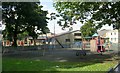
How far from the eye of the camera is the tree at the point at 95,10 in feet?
57.7

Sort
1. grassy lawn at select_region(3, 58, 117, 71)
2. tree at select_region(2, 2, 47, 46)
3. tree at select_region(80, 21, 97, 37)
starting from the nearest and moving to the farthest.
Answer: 1. grassy lawn at select_region(3, 58, 117, 71)
2. tree at select_region(80, 21, 97, 37)
3. tree at select_region(2, 2, 47, 46)

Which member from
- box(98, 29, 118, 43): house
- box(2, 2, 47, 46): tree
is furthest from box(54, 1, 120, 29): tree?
box(98, 29, 118, 43): house

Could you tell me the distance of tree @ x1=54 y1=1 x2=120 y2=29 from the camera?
57.7 ft

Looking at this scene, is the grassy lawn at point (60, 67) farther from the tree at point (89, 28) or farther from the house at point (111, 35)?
the house at point (111, 35)

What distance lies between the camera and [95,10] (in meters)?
19.5

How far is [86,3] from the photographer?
55.7ft

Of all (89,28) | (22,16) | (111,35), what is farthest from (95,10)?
(111,35)

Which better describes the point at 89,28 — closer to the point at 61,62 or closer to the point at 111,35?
the point at 61,62

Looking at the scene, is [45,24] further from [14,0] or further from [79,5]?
[79,5]

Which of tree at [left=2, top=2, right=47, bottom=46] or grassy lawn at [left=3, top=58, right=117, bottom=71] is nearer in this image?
grassy lawn at [left=3, top=58, right=117, bottom=71]

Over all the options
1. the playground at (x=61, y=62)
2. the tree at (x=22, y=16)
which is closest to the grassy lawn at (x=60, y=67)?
the playground at (x=61, y=62)

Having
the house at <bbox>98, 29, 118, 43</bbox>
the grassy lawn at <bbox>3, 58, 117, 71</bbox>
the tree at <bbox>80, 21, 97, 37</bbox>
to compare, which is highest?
the house at <bbox>98, 29, 118, 43</bbox>

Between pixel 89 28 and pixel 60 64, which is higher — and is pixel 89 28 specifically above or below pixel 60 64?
above

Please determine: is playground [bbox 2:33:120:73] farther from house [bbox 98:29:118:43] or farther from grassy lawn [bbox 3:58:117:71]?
house [bbox 98:29:118:43]
